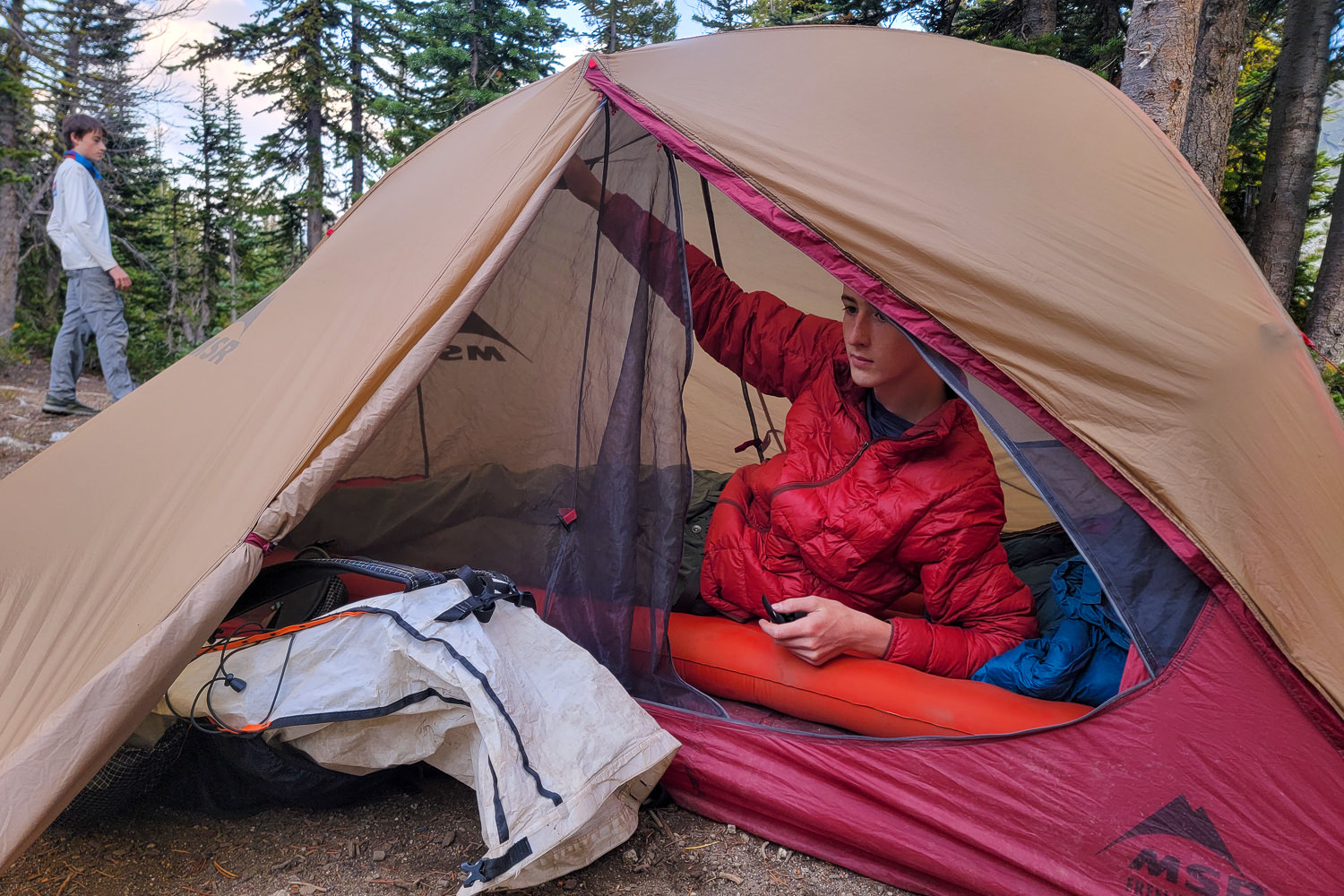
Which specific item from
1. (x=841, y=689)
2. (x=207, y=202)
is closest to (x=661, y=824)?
(x=841, y=689)

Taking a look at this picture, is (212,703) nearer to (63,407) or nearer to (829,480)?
(829,480)

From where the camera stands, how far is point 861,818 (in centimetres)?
180

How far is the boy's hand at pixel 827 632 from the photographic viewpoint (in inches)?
76.4

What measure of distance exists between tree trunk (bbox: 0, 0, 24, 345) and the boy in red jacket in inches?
398

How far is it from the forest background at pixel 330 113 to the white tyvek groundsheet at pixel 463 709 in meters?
3.96

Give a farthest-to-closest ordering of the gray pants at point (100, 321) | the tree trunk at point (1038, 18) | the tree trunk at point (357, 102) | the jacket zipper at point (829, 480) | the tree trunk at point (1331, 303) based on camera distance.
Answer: the tree trunk at point (357, 102) → the tree trunk at point (1038, 18) → the tree trunk at point (1331, 303) → the gray pants at point (100, 321) → the jacket zipper at point (829, 480)

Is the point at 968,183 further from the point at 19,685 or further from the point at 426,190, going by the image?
the point at 19,685

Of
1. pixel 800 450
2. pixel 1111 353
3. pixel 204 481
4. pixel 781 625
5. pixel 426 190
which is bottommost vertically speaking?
pixel 781 625

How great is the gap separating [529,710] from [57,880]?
1019mm

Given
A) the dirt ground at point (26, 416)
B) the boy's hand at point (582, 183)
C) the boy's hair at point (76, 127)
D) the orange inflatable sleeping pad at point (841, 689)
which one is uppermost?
the boy's hair at point (76, 127)

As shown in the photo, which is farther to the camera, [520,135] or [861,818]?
[520,135]

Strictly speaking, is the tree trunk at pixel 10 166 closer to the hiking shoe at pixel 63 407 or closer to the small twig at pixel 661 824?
the hiking shoe at pixel 63 407

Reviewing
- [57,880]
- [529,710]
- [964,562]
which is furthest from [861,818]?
[57,880]

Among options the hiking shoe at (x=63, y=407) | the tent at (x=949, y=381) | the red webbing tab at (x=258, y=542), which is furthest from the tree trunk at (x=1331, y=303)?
the hiking shoe at (x=63, y=407)
